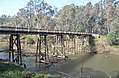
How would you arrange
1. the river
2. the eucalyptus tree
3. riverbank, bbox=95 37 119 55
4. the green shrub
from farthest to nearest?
the eucalyptus tree
the green shrub
riverbank, bbox=95 37 119 55
the river

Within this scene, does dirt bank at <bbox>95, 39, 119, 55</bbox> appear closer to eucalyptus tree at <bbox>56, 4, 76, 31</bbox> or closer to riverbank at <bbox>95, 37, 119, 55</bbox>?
riverbank at <bbox>95, 37, 119, 55</bbox>

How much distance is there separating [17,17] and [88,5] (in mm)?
27690

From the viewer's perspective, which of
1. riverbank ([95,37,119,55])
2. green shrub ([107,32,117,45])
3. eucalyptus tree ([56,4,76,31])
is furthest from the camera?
eucalyptus tree ([56,4,76,31])

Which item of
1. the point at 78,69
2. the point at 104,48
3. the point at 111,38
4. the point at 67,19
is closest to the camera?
the point at 78,69

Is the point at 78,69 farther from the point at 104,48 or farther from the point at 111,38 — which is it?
the point at 111,38

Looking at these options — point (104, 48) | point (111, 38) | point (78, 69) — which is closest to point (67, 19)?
point (104, 48)

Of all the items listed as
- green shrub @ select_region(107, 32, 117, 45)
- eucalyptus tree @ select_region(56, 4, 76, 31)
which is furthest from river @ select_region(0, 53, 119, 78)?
eucalyptus tree @ select_region(56, 4, 76, 31)

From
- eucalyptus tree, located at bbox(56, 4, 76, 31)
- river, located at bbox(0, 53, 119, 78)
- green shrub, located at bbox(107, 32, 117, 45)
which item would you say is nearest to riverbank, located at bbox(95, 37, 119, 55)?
green shrub, located at bbox(107, 32, 117, 45)

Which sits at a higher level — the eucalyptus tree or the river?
the eucalyptus tree

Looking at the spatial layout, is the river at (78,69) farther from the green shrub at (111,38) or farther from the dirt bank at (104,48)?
the green shrub at (111,38)

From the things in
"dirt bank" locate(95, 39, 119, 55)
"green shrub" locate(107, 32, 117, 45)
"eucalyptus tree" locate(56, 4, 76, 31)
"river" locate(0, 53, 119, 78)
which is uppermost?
"eucalyptus tree" locate(56, 4, 76, 31)

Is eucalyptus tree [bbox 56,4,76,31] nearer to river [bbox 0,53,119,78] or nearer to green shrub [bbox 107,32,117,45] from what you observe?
green shrub [bbox 107,32,117,45]

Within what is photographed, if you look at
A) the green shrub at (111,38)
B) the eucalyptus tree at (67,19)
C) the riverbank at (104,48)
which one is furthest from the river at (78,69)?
the eucalyptus tree at (67,19)

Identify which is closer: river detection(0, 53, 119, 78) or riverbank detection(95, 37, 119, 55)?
river detection(0, 53, 119, 78)
